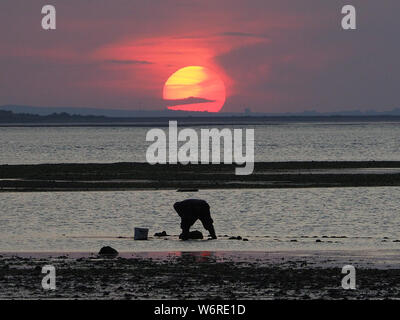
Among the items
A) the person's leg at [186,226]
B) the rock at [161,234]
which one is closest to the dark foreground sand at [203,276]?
the person's leg at [186,226]

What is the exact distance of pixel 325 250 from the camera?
2908cm

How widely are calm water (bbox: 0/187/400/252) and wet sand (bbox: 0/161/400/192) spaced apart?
4.45 m

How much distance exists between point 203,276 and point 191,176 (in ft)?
155

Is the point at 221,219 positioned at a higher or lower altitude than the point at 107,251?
higher

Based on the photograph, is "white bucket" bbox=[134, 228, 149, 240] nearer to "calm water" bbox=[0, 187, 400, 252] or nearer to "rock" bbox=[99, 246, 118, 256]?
"calm water" bbox=[0, 187, 400, 252]

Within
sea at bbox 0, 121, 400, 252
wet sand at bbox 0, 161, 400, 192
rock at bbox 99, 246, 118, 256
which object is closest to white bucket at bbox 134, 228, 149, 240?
sea at bbox 0, 121, 400, 252

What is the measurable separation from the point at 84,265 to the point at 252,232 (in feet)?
36.2

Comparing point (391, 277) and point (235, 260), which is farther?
point (235, 260)

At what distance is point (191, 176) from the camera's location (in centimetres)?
7044

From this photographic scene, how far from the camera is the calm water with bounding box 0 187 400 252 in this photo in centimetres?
3153

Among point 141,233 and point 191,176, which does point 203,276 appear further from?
point 191,176

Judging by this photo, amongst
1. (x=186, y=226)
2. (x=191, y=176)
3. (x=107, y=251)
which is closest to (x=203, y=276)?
(x=107, y=251)

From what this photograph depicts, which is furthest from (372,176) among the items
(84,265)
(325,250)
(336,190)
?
(84,265)
